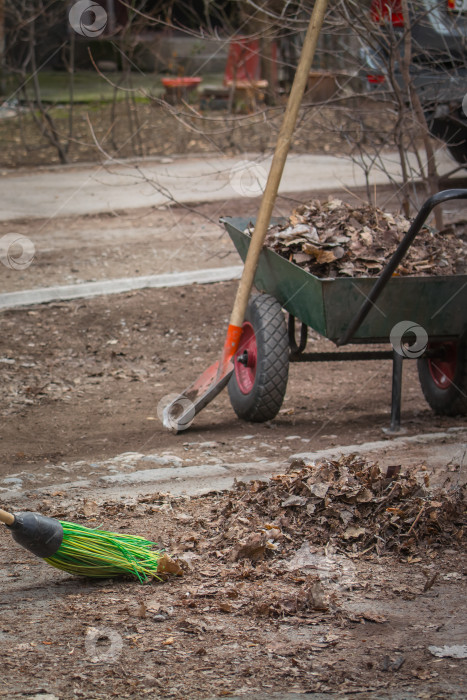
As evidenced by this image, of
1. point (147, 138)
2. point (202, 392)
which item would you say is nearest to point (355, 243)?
point (202, 392)

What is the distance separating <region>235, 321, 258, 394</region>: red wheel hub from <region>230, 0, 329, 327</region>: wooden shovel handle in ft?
0.62

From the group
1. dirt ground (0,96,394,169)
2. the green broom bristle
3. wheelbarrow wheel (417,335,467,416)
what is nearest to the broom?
the green broom bristle

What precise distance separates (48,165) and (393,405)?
26.6 feet

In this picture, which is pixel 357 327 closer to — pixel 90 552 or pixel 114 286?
pixel 90 552

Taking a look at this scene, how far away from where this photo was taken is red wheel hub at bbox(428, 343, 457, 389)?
199 inches

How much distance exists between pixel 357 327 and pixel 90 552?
2.05 meters

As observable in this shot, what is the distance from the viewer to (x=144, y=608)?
9.57 ft

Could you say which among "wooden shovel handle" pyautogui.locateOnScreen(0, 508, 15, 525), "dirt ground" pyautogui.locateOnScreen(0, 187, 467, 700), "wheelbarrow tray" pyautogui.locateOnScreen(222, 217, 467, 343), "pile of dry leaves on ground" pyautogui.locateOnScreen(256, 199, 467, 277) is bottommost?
"dirt ground" pyautogui.locateOnScreen(0, 187, 467, 700)

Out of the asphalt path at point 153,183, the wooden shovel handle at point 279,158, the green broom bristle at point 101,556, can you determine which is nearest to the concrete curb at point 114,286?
the asphalt path at point 153,183

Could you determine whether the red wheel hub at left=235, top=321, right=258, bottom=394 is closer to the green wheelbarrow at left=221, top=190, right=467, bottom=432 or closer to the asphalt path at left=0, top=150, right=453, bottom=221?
the green wheelbarrow at left=221, top=190, right=467, bottom=432

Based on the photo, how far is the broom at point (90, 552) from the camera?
9.96 feet

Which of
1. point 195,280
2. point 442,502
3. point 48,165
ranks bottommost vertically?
point 442,502

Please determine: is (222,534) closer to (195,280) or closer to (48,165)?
(195,280)

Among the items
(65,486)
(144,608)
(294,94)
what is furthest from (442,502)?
(294,94)
